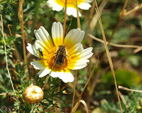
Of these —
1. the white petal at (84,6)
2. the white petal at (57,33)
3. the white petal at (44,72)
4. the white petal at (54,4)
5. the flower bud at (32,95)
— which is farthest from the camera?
the white petal at (84,6)

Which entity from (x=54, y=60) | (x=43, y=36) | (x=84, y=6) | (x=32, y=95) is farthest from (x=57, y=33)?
(x=32, y=95)

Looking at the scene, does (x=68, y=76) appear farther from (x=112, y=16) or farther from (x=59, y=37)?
(x=112, y=16)

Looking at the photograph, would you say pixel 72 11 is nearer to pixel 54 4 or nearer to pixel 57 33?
pixel 54 4

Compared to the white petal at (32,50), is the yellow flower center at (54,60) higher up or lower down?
lower down

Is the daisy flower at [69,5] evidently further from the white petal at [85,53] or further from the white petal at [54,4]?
the white petal at [85,53]

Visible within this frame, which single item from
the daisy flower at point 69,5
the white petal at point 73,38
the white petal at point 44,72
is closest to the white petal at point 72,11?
the daisy flower at point 69,5

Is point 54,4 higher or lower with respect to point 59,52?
higher
